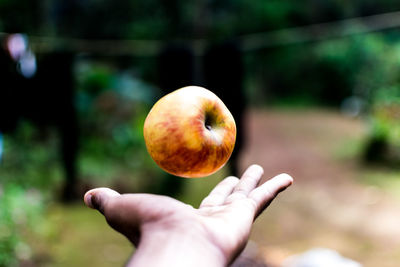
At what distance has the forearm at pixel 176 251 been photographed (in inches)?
35.7

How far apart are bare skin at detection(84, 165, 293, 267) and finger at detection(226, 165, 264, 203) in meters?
0.04

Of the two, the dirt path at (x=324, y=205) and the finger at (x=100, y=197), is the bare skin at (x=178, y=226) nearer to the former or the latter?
the finger at (x=100, y=197)

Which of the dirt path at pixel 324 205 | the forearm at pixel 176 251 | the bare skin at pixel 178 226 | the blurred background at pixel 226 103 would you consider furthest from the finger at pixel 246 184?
the dirt path at pixel 324 205

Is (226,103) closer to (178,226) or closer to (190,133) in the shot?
(190,133)

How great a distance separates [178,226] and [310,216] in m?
4.22

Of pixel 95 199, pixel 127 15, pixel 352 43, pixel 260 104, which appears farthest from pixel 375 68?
pixel 95 199

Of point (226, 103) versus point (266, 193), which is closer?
point (266, 193)

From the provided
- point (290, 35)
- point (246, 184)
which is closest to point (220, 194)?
point (246, 184)

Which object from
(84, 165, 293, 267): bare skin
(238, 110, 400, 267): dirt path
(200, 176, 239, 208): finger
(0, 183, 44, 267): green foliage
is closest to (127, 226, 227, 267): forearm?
(84, 165, 293, 267): bare skin

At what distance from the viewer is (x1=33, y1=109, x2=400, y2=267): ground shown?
4.02m

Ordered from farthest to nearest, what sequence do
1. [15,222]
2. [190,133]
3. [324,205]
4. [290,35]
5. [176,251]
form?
[290,35], [324,205], [15,222], [190,133], [176,251]

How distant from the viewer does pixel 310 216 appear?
4.91m

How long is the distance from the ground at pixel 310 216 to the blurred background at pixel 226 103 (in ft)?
0.07

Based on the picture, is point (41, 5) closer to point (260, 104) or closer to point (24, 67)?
point (24, 67)
